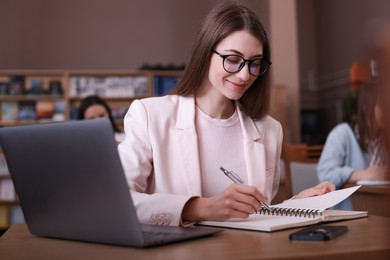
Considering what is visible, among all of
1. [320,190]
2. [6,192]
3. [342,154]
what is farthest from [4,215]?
[320,190]

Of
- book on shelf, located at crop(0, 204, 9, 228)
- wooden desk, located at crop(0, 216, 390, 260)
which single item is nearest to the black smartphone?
wooden desk, located at crop(0, 216, 390, 260)

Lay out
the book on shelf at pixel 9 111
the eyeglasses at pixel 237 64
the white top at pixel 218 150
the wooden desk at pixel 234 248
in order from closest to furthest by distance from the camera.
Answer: the wooden desk at pixel 234 248
the eyeglasses at pixel 237 64
the white top at pixel 218 150
the book on shelf at pixel 9 111

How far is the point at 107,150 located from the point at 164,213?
15.8 inches

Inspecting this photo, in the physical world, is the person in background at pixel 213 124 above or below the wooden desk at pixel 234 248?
above

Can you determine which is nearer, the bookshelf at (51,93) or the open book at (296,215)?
the open book at (296,215)

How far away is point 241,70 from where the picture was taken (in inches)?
66.1

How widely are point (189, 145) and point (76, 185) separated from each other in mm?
731

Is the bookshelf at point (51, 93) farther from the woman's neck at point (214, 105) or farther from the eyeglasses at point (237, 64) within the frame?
the eyeglasses at point (237, 64)

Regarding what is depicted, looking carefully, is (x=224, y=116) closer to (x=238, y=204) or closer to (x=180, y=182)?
(x=180, y=182)

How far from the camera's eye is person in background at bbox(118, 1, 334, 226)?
1710 mm

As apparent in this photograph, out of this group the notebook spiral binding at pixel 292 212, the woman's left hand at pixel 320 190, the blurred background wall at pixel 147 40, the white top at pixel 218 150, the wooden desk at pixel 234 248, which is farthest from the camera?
the blurred background wall at pixel 147 40

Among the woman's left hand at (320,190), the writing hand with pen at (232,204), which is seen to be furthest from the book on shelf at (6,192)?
the writing hand with pen at (232,204)

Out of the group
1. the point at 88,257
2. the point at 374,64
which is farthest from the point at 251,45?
the point at 374,64

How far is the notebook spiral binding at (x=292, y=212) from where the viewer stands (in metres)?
1.33
